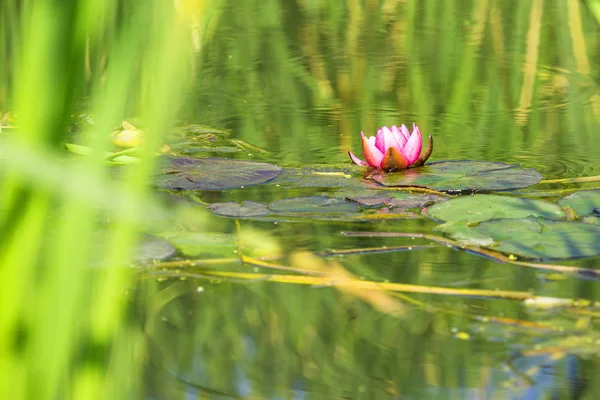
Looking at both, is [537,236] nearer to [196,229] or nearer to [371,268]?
[371,268]

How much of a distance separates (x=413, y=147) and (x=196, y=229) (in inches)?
24.8

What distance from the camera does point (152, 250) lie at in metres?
1.63

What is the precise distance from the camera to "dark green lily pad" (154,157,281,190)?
204cm

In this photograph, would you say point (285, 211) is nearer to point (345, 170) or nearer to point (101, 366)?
point (345, 170)

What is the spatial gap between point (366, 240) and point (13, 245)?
0.98 metres

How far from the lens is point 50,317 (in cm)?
82

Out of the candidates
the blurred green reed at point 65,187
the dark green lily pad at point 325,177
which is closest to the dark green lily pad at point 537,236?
the dark green lily pad at point 325,177

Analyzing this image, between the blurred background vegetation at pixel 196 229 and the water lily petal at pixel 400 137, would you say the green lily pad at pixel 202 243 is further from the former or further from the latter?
the water lily petal at pixel 400 137

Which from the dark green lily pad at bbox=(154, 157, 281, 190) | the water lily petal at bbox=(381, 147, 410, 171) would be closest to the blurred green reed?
the dark green lily pad at bbox=(154, 157, 281, 190)

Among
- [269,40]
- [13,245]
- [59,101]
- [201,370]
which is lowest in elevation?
[201,370]

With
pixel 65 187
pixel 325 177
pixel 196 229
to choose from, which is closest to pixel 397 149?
pixel 325 177

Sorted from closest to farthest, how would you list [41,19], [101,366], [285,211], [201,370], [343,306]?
[41,19] → [101,366] → [201,370] → [343,306] → [285,211]

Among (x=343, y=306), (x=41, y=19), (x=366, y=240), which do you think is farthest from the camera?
(x=366, y=240)

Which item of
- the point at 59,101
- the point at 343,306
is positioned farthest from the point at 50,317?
the point at 343,306
